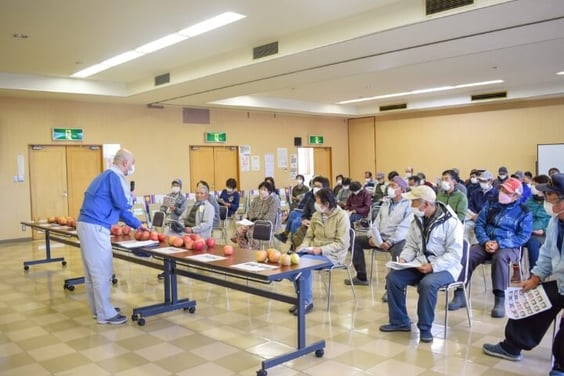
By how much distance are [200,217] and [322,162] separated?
9772mm

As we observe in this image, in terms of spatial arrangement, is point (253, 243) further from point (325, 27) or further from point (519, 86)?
point (519, 86)

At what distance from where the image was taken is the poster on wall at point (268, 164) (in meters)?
13.6

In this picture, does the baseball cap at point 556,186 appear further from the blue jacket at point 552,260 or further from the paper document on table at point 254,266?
the paper document on table at point 254,266

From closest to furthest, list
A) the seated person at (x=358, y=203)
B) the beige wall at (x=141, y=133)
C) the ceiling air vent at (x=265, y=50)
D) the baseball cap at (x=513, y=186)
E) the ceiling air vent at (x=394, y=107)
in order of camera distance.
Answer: the baseball cap at (x=513, y=186) → the ceiling air vent at (x=265, y=50) → the seated person at (x=358, y=203) → the beige wall at (x=141, y=133) → the ceiling air vent at (x=394, y=107)

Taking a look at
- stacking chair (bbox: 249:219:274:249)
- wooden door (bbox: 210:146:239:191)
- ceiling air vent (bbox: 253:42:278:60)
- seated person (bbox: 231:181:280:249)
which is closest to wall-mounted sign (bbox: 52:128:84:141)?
wooden door (bbox: 210:146:239:191)

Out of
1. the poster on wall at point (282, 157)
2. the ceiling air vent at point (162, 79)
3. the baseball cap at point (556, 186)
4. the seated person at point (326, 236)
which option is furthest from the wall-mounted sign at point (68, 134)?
the baseball cap at point (556, 186)

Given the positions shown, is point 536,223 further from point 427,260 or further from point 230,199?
point 230,199

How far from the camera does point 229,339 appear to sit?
3.91 m

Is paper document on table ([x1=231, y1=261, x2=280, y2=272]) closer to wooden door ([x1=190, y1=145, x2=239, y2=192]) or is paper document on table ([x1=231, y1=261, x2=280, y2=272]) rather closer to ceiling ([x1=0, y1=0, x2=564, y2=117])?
ceiling ([x1=0, y1=0, x2=564, y2=117])

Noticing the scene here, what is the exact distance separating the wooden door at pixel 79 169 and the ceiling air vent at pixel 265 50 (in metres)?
5.22

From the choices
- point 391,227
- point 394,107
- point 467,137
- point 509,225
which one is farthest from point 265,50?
point 467,137

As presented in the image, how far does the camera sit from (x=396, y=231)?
515 centimetres

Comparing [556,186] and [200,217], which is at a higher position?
[556,186]

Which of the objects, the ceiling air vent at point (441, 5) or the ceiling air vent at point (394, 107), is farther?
the ceiling air vent at point (394, 107)
